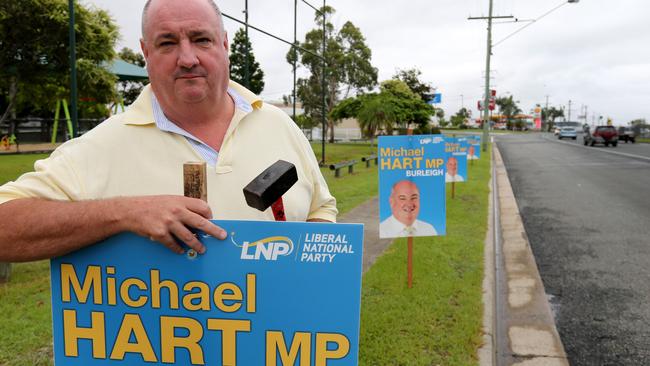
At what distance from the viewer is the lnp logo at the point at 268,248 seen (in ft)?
4.80

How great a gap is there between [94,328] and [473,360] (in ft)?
8.88

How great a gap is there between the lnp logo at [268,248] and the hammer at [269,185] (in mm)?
96

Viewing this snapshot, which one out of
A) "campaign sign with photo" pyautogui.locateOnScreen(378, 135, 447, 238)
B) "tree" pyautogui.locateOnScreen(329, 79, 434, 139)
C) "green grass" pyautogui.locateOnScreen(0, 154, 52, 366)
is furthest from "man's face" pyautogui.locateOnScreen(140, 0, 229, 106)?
"tree" pyautogui.locateOnScreen(329, 79, 434, 139)

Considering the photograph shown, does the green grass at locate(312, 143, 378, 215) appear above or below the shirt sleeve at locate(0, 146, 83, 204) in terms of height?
below

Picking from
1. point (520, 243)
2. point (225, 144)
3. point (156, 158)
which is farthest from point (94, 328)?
point (520, 243)

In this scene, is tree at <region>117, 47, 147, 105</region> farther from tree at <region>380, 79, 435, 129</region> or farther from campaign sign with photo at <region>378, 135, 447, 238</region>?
campaign sign with photo at <region>378, 135, 447, 238</region>

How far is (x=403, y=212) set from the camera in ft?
17.6

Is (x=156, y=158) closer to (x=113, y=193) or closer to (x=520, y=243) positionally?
(x=113, y=193)

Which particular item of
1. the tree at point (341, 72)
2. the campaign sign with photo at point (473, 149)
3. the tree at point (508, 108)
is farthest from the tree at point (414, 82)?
the tree at point (508, 108)

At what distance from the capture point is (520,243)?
7422 mm

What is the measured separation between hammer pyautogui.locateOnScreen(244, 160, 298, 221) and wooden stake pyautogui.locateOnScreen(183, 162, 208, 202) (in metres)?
0.12

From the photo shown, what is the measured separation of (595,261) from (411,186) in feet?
9.47

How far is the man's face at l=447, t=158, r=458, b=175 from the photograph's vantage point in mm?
10039

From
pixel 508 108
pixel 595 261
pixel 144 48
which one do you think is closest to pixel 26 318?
pixel 144 48
